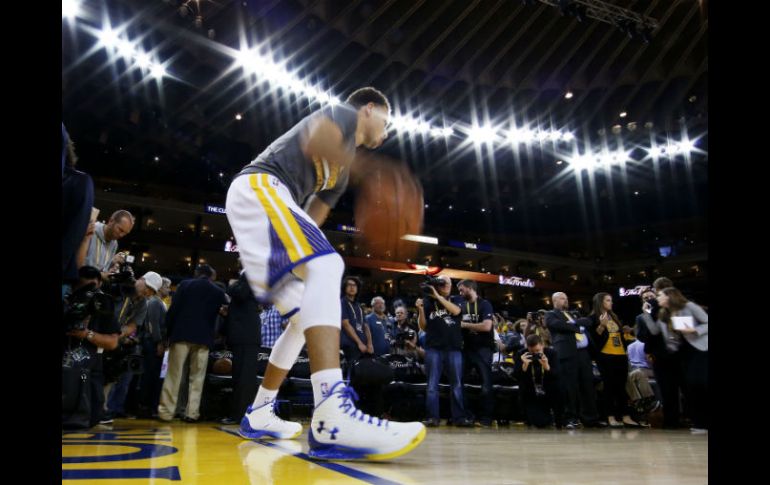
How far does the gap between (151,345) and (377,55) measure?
41.3 feet

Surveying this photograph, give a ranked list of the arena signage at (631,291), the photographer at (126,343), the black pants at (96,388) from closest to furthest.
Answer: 1. the black pants at (96,388)
2. the photographer at (126,343)
3. the arena signage at (631,291)

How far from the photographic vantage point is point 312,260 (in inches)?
71.8

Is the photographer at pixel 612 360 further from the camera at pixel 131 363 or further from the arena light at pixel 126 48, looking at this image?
the arena light at pixel 126 48

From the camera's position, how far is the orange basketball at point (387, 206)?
2.04 m

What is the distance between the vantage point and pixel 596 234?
90.5ft

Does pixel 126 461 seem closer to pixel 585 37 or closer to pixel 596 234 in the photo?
pixel 585 37

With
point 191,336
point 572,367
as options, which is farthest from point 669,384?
point 191,336

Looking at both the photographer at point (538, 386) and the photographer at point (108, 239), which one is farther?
the photographer at point (538, 386)

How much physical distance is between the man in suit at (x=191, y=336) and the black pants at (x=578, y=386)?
11.6 ft

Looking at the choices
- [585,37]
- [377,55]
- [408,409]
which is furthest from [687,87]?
[408,409]

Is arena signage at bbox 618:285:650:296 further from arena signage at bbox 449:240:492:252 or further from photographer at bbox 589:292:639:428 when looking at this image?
photographer at bbox 589:292:639:428

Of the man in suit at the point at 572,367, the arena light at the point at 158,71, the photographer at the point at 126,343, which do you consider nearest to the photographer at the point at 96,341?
the photographer at the point at 126,343

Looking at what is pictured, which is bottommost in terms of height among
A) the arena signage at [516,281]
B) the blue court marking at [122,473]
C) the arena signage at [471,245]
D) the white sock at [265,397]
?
the blue court marking at [122,473]

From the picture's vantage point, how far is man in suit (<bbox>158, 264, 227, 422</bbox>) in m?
4.58
